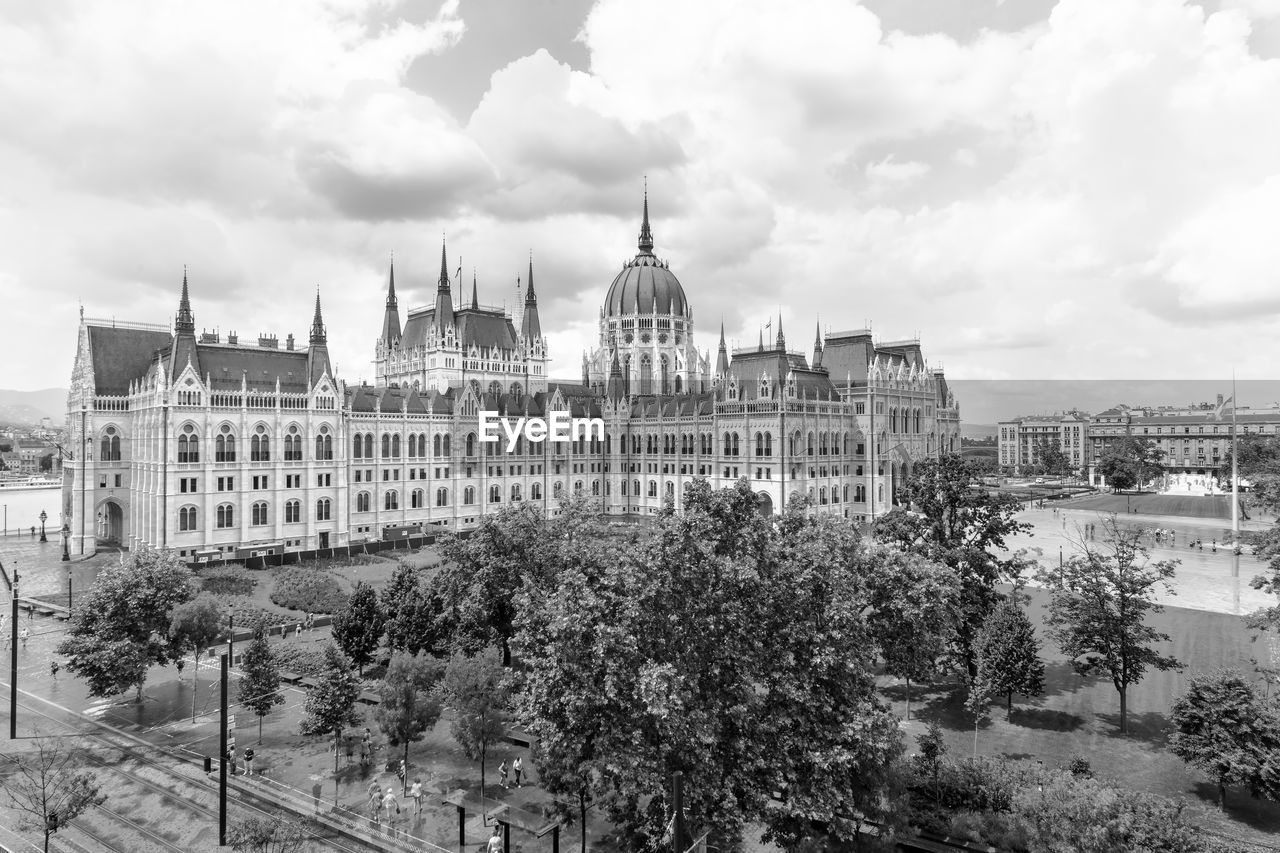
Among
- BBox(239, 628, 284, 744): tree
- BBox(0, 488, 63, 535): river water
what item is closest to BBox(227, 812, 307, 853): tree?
BBox(239, 628, 284, 744): tree

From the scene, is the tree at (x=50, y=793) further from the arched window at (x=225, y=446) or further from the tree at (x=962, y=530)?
the arched window at (x=225, y=446)

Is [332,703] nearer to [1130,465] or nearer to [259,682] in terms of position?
[259,682]

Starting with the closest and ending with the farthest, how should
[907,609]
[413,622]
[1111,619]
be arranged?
1. [907,609]
2. [1111,619]
3. [413,622]

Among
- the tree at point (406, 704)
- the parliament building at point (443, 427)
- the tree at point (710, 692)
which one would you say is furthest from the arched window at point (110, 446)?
the tree at point (710, 692)

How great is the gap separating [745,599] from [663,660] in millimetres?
3151

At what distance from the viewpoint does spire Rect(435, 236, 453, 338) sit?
101 m

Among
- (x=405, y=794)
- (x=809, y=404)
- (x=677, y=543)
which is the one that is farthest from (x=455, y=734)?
(x=809, y=404)

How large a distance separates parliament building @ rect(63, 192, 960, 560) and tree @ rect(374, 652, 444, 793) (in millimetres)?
37279

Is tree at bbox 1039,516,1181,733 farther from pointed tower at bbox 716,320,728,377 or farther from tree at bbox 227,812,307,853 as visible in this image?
pointed tower at bbox 716,320,728,377

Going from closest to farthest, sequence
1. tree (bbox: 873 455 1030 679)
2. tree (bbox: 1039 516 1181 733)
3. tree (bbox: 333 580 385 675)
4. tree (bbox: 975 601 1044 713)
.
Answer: tree (bbox: 1039 516 1181 733), tree (bbox: 975 601 1044 713), tree (bbox: 873 455 1030 679), tree (bbox: 333 580 385 675)

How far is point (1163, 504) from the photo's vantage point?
114062 millimetres

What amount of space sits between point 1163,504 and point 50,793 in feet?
441

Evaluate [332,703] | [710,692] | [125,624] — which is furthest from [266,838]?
[125,624]

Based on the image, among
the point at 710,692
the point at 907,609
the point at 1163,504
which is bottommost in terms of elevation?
the point at 1163,504
